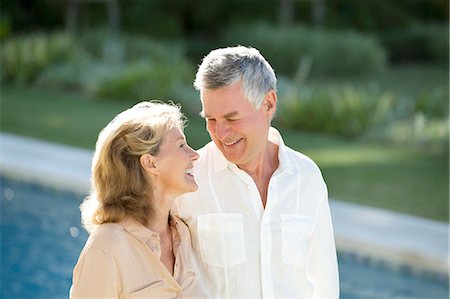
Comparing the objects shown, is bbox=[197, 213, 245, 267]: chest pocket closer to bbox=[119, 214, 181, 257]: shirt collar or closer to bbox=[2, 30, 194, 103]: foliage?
bbox=[119, 214, 181, 257]: shirt collar

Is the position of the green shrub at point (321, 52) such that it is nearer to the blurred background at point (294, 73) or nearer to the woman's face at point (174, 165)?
the blurred background at point (294, 73)

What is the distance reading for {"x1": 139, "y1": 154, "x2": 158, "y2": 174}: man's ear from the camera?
249 centimetres

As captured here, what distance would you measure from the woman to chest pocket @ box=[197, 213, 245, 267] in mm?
131

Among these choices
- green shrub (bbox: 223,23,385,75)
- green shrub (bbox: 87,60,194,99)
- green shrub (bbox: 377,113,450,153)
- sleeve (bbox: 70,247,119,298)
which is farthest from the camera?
green shrub (bbox: 223,23,385,75)

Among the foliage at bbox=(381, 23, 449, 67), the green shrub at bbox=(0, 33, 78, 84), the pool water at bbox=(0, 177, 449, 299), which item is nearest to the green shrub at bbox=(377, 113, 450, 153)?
the pool water at bbox=(0, 177, 449, 299)

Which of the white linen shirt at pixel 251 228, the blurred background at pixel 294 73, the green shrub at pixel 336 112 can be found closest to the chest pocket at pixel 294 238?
the white linen shirt at pixel 251 228

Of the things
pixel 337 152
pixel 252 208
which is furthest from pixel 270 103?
pixel 337 152

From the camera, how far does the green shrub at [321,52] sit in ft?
52.4

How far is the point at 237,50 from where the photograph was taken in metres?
2.59

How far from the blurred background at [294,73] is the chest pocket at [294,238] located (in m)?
4.41

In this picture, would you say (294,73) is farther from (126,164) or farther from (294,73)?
(126,164)

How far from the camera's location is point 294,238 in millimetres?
2721

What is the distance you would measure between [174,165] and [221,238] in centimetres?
27

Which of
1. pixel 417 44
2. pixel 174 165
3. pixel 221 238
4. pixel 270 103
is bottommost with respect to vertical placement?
pixel 417 44
